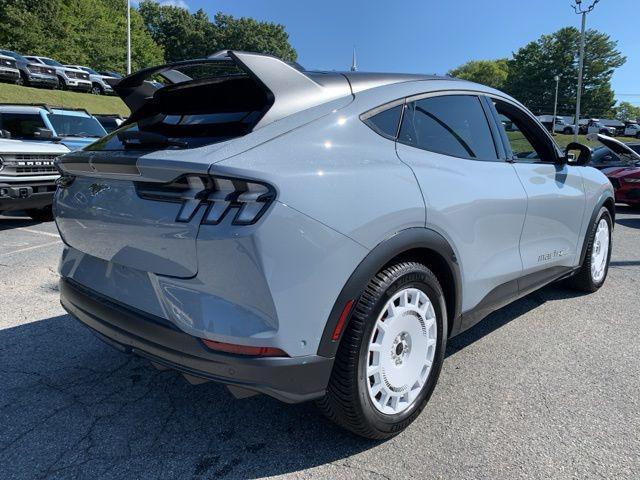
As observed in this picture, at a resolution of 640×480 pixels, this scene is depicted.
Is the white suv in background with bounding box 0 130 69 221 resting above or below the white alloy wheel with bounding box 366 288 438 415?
above

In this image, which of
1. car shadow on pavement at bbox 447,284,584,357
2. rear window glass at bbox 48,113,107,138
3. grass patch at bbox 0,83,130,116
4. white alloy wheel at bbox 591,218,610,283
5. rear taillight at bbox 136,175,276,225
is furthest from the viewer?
grass patch at bbox 0,83,130,116

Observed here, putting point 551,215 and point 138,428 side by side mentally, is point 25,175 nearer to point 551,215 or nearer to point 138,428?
point 138,428

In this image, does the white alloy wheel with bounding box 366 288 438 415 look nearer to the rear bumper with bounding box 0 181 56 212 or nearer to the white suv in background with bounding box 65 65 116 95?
the rear bumper with bounding box 0 181 56 212

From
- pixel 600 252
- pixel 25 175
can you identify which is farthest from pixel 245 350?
pixel 25 175

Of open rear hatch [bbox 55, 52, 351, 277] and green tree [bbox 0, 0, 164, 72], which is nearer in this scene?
open rear hatch [bbox 55, 52, 351, 277]

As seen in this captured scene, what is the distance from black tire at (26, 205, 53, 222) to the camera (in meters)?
8.23

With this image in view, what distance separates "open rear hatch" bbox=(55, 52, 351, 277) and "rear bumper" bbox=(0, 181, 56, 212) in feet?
17.0

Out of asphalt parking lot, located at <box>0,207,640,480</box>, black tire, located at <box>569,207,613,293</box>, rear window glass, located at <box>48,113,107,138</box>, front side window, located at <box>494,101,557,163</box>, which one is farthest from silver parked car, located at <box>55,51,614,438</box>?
rear window glass, located at <box>48,113,107,138</box>

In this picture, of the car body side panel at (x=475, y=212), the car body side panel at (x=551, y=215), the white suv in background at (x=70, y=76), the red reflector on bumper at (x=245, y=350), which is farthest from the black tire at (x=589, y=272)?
the white suv in background at (x=70, y=76)

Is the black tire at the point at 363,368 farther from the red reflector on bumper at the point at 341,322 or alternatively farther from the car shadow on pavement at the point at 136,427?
the car shadow on pavement at the point at 136,427

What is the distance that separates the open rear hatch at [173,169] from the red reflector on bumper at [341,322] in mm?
562

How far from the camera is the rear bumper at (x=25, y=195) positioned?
6918 millimetres

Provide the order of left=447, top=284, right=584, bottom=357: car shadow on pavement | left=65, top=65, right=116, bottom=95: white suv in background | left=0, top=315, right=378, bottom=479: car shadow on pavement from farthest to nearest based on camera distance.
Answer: left=65, top=65, right=116, bottom=95: white suv in background → left=447, top=284, right=584, bottom=357: car shadow on pavement → left=0, top=315, right=378, bottom=479: car shadow on pavement

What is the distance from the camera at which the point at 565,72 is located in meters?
74.2
